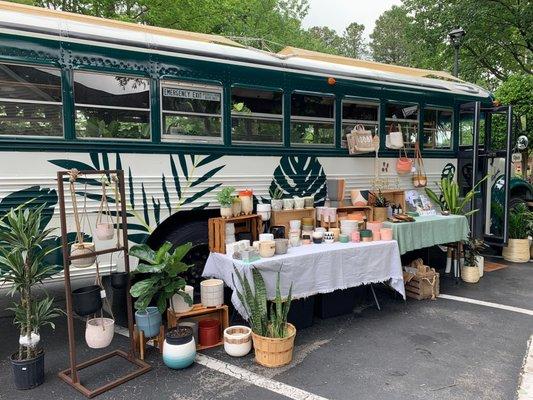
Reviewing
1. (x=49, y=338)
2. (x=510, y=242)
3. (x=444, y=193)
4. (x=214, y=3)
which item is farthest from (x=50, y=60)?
(x=214, y=3)

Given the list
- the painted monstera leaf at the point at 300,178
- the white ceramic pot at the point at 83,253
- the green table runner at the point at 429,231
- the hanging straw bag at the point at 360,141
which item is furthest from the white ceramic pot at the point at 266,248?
the hanging straw bag at the point at 360,141

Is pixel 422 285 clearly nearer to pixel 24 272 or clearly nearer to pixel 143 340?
pixel 143 340

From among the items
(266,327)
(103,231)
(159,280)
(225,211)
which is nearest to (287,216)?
(225,211)

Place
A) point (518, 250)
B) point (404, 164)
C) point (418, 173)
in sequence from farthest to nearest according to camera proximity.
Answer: point (518, 250) → point (418, 173) → point (404, 164)

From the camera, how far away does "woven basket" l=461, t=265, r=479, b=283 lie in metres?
6.02

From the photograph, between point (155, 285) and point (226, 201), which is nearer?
point (155, 285)

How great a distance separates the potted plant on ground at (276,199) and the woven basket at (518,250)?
4.51 metres

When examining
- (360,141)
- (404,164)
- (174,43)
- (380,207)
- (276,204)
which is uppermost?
(174,43)

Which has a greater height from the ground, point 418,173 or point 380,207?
point 418,173

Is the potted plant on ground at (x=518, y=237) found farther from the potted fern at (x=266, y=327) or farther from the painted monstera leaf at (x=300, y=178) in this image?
the potted fern at (x=266, y=327)

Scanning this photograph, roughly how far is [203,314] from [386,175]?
364cm

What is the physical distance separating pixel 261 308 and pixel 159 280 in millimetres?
932

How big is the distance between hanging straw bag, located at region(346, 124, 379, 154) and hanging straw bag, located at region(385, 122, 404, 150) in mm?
463

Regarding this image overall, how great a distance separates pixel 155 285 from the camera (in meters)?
3.61
